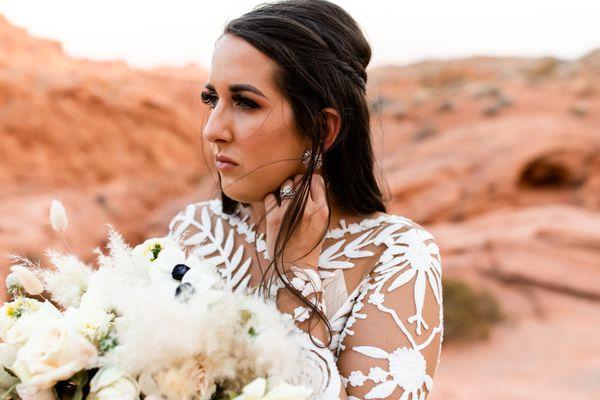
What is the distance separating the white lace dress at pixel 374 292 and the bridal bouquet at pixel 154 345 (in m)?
0.61

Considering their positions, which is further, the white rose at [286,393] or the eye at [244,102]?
the eye at [244,102]

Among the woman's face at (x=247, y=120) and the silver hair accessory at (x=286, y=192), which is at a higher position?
the woman's face at (x=247, y=120)

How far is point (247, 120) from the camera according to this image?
2.05 metres

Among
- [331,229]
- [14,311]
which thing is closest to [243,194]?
[331,229]

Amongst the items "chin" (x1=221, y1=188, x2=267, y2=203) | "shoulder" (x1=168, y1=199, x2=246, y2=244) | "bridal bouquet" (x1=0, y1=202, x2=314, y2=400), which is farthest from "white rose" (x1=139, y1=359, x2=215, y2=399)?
"shoulder" (x1=168, y1=199, x2=246, y2=244)

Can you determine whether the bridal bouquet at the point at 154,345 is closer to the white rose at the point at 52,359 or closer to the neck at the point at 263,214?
the white rose at the point at 52,359

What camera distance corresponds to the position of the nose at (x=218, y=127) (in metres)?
2.03

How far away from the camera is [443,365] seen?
765 cm

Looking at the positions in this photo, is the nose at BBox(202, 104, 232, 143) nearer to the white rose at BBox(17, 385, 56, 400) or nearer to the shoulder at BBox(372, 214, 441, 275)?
the shoulder at BBox(372, 214, 441, 275)

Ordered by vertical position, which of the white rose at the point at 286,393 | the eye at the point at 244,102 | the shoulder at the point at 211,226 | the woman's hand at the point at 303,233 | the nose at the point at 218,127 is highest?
the eye at the point at 244,102

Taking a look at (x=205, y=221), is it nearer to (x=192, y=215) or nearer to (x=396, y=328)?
(x=192, y=215)

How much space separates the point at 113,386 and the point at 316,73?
4.43 feet

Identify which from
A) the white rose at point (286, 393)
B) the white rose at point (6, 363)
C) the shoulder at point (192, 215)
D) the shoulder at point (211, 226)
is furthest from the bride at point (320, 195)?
the white rose at point (6, 363)

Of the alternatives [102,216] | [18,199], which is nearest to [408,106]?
[102,216]
